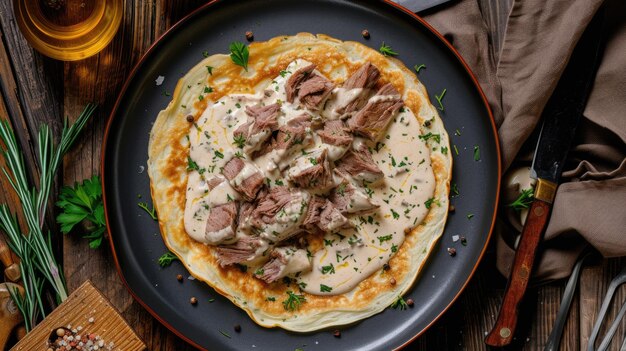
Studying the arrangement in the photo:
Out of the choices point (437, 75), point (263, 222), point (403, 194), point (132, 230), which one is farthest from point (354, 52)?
point (132, 230)

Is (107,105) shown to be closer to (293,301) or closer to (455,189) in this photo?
(293,301)

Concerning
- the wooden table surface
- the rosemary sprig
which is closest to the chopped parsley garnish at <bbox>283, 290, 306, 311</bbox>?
the wooden table surface

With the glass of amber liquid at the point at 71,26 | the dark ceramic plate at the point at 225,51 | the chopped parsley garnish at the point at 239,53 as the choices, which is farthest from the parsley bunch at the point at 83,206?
the chopped parsley garnish at the point at 239,53

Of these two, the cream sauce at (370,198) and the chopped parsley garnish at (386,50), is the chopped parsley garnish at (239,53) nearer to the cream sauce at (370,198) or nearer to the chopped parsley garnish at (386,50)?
the cream sauce at (370,198)

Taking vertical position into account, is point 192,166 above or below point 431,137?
below

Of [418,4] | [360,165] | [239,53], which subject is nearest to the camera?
[360,165]

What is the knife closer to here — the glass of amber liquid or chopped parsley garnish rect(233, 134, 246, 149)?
chopped parsley garnish rect(233, 134, 246, 149)

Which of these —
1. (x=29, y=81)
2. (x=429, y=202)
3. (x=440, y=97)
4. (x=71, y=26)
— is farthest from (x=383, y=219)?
(x=29, y=81)
